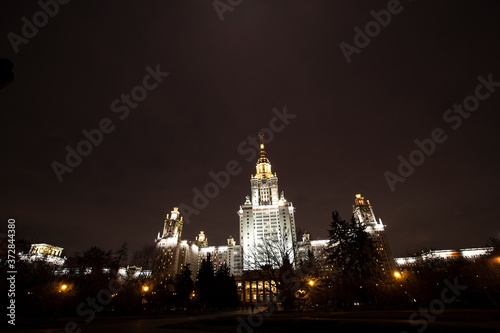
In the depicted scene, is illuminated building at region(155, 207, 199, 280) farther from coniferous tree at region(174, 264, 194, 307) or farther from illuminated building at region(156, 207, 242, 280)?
coniferous tree at region(174, 264, 194, 307)

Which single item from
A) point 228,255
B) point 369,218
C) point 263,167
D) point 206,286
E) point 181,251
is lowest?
point 206,286

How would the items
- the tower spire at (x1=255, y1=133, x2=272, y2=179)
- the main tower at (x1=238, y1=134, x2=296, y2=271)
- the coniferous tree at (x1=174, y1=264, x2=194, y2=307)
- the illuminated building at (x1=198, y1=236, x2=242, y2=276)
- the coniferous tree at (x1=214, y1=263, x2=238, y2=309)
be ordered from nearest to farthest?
the coniferous tree at (x1=174, y1=264, x2=194, y2=307) → the coniferous tree at (x1=214, y1=263, x2=238, y2=309) → the main tower at (x1=238, y1=134, x2=296, y2=271) → the illuminated building at (x1=198, y1=236, x2=242, y2=276) → the tower spire at (x1=255, y1=133, x2=272, y2=179)

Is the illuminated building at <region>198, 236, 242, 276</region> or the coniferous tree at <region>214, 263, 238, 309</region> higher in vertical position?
the illuminated building at <region>198, 236, 242, 276</region>

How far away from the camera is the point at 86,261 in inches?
1741

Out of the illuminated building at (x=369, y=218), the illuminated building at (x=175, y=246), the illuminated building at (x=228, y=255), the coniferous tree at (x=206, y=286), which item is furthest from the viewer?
the illuminated building at (x=228, y=255)

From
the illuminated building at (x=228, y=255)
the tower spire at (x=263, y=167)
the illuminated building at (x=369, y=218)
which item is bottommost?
the illuminated building at (x=228, y=255)

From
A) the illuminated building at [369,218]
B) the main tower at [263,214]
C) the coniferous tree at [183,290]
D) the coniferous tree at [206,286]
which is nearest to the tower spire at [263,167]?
the main tower at [263,214]

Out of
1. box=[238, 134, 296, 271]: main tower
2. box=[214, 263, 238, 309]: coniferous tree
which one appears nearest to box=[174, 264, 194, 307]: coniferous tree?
box=[214, 263, 238, 309]: coniferous tree

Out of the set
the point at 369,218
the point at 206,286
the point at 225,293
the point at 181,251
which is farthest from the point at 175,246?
the point at 369,218

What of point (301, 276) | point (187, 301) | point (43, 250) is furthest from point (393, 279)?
point (43, 250)

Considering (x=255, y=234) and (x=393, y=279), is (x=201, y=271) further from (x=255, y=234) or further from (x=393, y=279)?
(x=255, y=234)

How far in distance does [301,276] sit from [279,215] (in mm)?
95140

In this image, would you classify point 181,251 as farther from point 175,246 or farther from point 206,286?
point 206,286

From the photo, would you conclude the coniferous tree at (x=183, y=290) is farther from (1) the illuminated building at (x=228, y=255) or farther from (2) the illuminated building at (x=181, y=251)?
(1) the illuminated building at (x=228, y=255)
